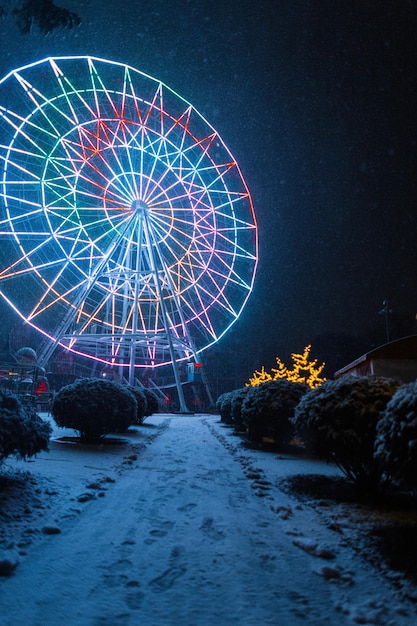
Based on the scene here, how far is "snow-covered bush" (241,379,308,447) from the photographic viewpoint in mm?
9406

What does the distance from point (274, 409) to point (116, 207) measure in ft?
59.8

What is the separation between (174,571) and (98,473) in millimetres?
3723

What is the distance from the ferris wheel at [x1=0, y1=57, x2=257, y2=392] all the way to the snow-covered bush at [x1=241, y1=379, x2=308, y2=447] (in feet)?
49.8

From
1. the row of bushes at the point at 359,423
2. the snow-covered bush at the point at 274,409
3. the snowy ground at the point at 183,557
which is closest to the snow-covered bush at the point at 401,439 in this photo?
the row of bushes at the point at 359,423

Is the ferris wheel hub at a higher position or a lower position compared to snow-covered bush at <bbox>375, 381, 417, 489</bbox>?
→ higher

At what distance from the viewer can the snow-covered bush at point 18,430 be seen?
4.73 metres

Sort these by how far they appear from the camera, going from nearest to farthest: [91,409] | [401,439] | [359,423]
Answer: [401,439], [359,423], [91,409]

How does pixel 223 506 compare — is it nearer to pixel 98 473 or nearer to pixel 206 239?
pixel 98 473

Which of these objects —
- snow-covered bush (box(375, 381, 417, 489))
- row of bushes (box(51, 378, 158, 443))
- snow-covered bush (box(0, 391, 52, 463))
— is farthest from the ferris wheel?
snow-covered bush (box(375, 381, 417, 489))

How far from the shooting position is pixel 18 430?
4.88 m

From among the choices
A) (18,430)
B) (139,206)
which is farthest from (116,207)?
(18,430)

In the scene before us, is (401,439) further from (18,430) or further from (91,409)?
(91,409)

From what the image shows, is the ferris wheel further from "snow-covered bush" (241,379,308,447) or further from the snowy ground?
the snowy ground

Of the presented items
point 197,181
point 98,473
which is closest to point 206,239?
point 197,181
